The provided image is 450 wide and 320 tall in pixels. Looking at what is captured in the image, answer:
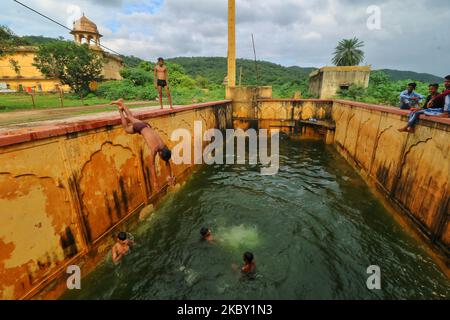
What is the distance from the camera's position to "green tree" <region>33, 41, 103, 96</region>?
74.8ft

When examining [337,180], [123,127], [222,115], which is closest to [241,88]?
[222,115]

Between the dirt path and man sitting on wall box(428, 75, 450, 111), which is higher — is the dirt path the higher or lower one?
the lower one

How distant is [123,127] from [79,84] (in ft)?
84.2

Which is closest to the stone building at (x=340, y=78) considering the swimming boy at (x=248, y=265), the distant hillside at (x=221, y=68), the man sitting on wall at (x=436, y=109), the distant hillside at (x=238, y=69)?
the man sitting on wall at (x=436, y=109)

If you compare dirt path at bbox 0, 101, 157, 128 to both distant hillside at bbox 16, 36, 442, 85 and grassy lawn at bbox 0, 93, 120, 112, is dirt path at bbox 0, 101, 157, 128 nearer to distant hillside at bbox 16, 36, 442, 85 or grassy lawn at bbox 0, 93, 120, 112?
grassy lawn at bbox 0, 93, 120, 112

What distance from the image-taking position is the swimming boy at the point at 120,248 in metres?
4.77

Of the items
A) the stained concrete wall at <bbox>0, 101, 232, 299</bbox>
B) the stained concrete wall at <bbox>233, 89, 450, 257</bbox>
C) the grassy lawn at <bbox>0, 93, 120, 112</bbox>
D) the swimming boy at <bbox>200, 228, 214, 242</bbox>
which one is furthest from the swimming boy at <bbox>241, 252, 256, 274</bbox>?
the grassy lawn at <bbox>0, 93, 120, 112</bbox>

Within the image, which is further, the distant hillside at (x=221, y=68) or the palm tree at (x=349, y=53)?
the distant hillside at (x=221, y=68)

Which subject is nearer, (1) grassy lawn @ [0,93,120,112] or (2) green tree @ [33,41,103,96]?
(1) grassy lawn @ [0,93,120,112]

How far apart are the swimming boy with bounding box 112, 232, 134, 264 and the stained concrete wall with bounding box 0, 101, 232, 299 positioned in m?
0.29

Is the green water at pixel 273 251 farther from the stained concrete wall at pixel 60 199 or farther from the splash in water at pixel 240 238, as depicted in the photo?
the stained concrete wall at pixel 60 199

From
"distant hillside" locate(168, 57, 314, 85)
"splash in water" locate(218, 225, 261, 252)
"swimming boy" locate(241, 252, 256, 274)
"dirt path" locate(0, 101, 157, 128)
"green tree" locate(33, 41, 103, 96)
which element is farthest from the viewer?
"distant hillside" locate(168, 57, 314, 85)

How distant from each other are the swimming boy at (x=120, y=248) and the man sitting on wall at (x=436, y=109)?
24.7ft

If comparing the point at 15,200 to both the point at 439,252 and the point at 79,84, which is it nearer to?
the point at 439,252
